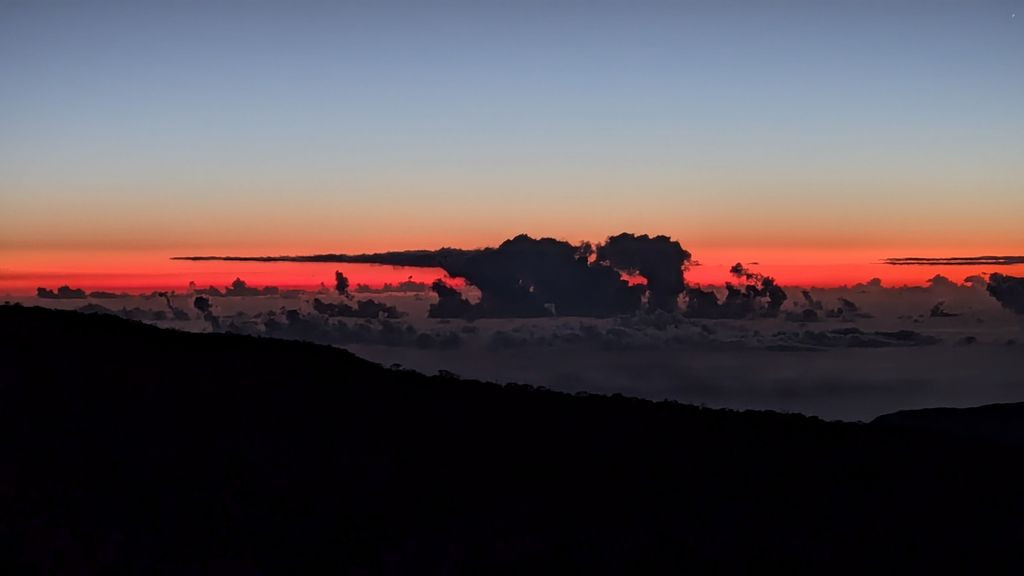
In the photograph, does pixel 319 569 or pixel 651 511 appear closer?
pixel 319 569

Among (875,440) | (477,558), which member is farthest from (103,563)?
(875,440)

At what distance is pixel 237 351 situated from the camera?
166 feet

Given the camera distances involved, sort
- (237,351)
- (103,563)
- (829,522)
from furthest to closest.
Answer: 1. (237,351)
2. (829,522)
3. (103,563)

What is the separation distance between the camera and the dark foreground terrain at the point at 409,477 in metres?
28.3

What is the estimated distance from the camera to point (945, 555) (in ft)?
101

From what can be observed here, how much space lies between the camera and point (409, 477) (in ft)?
118

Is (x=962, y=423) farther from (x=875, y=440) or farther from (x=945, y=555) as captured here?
(x=945, y=555)

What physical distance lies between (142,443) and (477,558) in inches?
531

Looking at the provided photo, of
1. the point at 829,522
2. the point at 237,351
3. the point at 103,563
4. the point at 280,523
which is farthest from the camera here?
the point at 237,351

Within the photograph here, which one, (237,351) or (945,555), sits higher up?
(237,351)

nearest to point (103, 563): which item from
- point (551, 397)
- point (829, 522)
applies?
point (829, 522)

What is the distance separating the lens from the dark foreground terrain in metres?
28.3

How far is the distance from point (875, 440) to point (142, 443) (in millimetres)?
32453

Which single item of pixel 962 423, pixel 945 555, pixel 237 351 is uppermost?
pixel 237 351
